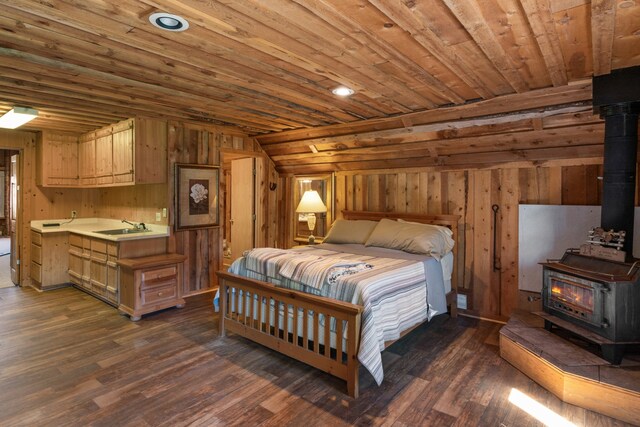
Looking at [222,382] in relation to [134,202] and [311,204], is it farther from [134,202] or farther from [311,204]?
[134,202]

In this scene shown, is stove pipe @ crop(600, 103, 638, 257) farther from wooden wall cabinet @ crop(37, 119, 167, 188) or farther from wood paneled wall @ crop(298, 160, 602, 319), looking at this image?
wooden wall cabinet @ crop(37, 119, 167, 188)

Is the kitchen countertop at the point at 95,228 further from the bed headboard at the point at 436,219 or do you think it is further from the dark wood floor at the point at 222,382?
the bed headboard at the point at 436,219

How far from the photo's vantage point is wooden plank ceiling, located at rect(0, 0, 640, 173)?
1.87 metres

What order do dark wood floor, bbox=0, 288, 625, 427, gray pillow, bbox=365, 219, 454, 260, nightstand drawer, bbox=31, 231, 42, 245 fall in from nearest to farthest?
1. dark wood floor, bbox=0, 288, 625, 427
2. gray pillow, bbox=365, 219, 454, 260
3. nightstand drawer, bbox=31, 231, 42, 245

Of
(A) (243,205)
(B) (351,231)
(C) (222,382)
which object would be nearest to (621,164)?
(B) (351,231)

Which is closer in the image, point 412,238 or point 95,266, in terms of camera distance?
point 412,238

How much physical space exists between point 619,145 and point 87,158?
6.36 metres

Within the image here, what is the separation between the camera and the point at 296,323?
9.63ft

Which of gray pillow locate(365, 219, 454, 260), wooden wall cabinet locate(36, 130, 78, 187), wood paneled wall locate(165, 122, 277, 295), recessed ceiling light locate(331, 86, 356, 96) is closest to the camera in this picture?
recessed ceiling light locate(331, 86, 356, 96)

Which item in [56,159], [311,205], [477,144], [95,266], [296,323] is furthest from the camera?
[56,159]

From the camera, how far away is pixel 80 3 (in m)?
1.79

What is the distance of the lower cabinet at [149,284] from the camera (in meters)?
4.00

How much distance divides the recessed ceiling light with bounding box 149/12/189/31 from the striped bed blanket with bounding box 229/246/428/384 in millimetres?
1914

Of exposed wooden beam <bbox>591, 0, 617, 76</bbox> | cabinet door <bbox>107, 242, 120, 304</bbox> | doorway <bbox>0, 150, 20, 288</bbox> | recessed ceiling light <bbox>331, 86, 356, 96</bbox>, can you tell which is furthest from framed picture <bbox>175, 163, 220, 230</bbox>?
exposed wooden beam <bbox>591, 0, 617, 76</bbox>
